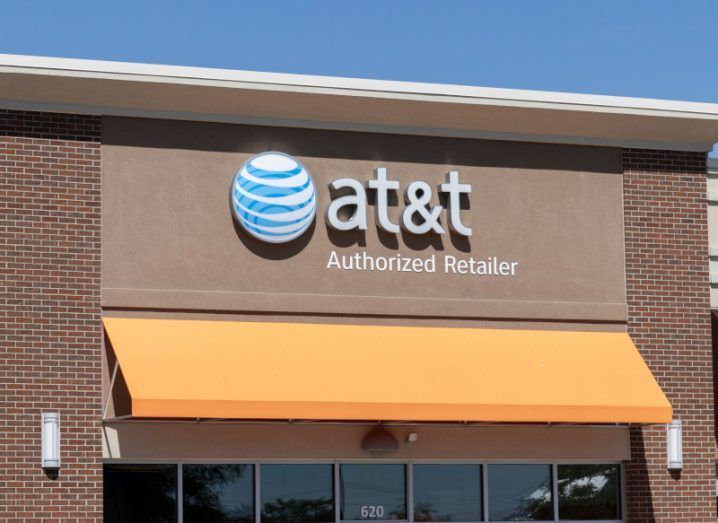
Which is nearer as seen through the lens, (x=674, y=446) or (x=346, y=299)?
(x=346, y=299)

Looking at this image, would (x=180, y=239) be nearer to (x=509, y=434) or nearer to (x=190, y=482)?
(x=190, y=482)

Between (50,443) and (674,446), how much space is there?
9533mm

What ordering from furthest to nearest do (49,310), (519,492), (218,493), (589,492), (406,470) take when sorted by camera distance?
(589,492), (519,492), (406,470), (218,493), (49,310)

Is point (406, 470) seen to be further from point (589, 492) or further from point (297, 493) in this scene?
point (589, 492)

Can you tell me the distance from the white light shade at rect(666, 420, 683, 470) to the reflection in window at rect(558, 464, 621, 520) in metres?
0.84

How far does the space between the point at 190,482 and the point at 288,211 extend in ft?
13.4

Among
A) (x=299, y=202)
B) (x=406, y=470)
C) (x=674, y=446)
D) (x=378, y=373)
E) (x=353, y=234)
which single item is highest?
(x=299, y=202)

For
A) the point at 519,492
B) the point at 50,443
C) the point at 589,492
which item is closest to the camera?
the point at 50,443

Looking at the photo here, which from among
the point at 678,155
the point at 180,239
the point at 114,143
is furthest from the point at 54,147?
the point at 678,155

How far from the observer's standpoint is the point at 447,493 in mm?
22672

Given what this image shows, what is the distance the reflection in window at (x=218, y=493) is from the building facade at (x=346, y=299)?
0.04 m

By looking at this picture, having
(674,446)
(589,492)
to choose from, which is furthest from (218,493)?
(674,446)

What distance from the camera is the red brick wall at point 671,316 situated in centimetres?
2364

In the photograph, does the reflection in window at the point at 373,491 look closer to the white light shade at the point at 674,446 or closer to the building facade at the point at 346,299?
the building facade at the point at 346,299
